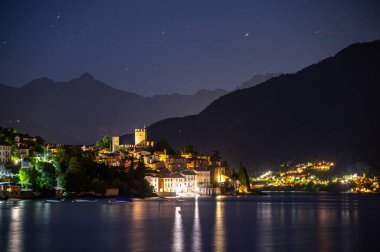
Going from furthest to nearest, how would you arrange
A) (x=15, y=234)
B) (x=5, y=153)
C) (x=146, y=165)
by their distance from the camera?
(x=146, y=165) → (x=5, y=153) → (x=15, y=234)

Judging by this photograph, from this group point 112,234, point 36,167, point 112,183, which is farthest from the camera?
point 112,183

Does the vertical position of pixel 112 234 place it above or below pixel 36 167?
below

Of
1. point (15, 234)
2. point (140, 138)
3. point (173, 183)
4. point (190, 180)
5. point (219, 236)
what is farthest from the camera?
point (140, 138)

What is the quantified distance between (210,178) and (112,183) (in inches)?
1780

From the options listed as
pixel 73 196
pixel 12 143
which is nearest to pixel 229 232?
pixel 73 196

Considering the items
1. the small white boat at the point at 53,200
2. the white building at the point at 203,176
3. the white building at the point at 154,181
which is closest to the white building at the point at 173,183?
the white building at the point at 154,181

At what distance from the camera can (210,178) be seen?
5522 inches

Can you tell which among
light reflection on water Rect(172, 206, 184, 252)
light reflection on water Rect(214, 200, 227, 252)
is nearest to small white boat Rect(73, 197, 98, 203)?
light reflection on water Rect(172, 206, 184, 252)

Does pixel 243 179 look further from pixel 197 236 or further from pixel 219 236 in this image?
pixel 197 236

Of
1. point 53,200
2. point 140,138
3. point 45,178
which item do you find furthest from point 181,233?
point 140,138

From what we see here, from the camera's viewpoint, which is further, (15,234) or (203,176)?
(203,176)

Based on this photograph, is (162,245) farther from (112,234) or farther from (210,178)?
(210,178)

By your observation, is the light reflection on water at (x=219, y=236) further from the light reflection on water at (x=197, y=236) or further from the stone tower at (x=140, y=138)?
the stone tower at (x=140, y=138)

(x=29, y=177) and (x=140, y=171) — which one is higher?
(x=140, y=171)
